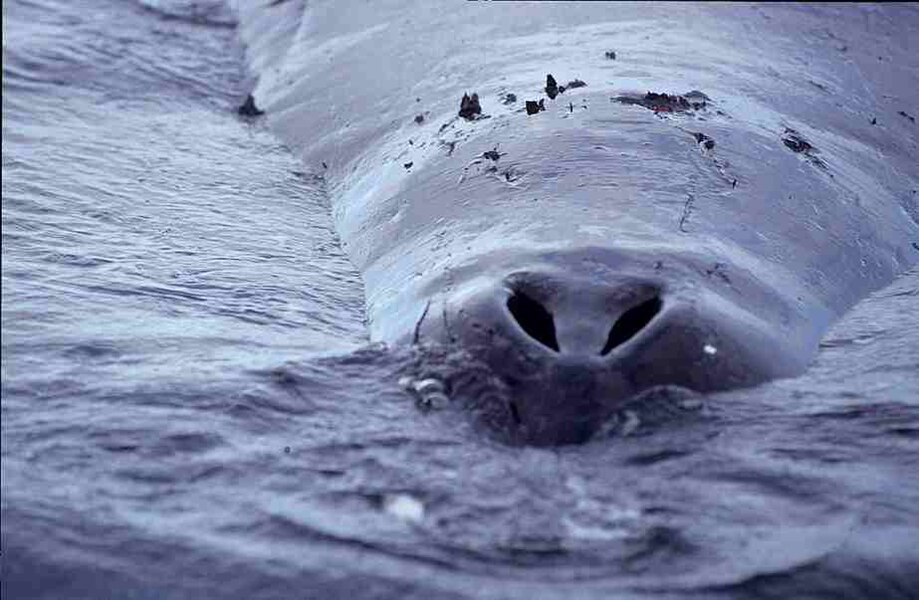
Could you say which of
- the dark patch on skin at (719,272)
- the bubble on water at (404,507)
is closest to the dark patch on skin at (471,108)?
the dark patch on skin at (719,272)

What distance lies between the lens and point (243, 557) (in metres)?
4.77

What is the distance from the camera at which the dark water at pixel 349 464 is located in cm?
470

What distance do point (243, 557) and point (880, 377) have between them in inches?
104

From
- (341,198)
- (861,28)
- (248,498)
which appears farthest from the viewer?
(861,28)

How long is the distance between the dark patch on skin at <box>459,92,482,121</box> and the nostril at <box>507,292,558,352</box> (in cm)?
283

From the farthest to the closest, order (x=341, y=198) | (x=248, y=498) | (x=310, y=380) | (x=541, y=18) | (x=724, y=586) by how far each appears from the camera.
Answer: (x=541, y=18) → (x=341, y=198) → (x=310, y=380) → (x=248, y=498) → (x=724, y=586)

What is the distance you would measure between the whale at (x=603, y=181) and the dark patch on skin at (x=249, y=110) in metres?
0.14

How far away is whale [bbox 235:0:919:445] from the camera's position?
5.54 metres

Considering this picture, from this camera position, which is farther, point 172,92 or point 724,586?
point 172,92

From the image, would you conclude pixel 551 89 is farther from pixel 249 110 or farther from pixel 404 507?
pixel 249 110

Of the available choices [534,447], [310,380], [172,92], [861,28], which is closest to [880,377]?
[534,447]

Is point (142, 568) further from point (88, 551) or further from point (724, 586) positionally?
point (724, 586)

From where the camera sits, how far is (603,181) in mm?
6848

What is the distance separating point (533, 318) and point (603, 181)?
1412 mm
